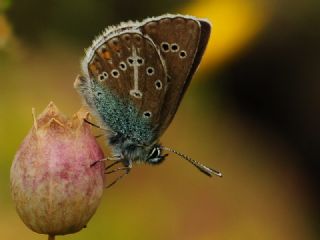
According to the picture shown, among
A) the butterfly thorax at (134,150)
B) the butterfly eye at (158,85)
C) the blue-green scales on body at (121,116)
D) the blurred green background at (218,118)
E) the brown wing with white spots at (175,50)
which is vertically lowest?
the blurred green background at (218,118)

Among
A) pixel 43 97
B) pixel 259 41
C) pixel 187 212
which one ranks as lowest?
pixel 187 212

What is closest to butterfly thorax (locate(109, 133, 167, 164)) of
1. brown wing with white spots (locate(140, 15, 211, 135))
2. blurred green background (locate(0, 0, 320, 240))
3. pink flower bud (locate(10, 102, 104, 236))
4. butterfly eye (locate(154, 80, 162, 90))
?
brown wing with white spots (locate(140, 15, 211, 135))

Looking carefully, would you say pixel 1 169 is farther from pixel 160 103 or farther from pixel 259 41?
pixel 259 41

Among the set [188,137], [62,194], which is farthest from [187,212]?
[62,194]

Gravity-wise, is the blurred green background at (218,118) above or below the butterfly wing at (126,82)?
below

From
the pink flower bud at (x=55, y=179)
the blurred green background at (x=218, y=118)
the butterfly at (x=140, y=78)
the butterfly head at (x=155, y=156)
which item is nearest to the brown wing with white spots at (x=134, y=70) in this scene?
the butterfly at (x=140, y=78)

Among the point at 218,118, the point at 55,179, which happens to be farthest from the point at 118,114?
the point at 218,118

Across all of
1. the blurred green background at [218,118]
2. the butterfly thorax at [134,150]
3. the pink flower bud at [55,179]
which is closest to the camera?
the pink flower bud at [55,179]

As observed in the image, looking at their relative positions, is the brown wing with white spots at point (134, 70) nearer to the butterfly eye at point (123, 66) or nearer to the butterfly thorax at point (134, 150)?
the butterfly eye at point (123, 66)

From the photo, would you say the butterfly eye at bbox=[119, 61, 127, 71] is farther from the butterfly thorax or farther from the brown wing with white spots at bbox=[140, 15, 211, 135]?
the butterfly thorax
